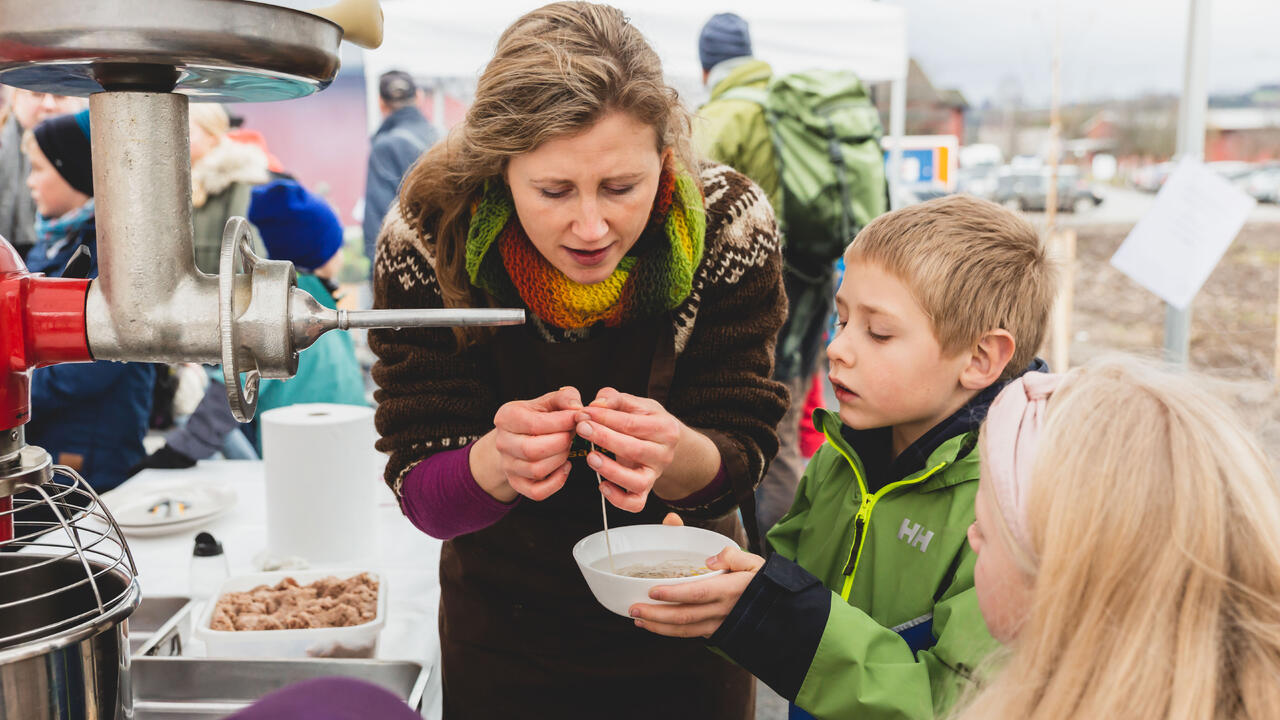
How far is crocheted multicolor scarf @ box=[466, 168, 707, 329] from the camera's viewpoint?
5.20ft

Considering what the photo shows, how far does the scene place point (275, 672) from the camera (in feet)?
5.23

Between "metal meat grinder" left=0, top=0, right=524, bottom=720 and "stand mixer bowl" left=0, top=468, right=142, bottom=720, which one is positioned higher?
"metal meat grinder" left=0, top=0, right=524, bottom=720

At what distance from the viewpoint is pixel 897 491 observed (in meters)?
1.58

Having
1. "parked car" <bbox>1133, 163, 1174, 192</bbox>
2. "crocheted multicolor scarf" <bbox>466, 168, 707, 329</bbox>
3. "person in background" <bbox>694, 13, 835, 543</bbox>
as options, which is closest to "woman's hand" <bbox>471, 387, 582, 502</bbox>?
"crocheted multicolor scarf" <bbox>466, 168, 707, 329</bbox>

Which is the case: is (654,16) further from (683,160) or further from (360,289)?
(683,160)

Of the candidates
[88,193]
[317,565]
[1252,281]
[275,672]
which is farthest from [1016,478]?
[1252,281]

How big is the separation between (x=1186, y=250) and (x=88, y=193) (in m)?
3.87

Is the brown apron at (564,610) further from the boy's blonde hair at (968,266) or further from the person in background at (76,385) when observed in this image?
the person in background at (76,385)

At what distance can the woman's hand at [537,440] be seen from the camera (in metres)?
1.38

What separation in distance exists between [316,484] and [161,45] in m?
1.68

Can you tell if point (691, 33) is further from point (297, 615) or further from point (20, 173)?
point (297, 615)

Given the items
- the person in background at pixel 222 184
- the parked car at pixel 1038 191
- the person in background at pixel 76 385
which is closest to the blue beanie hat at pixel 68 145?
the person in background at pixel 76 385

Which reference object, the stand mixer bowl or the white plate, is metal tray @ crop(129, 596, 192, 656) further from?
the stand mixer bowl

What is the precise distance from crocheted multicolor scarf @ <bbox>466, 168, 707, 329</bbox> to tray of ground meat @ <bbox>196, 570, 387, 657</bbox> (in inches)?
26.0
